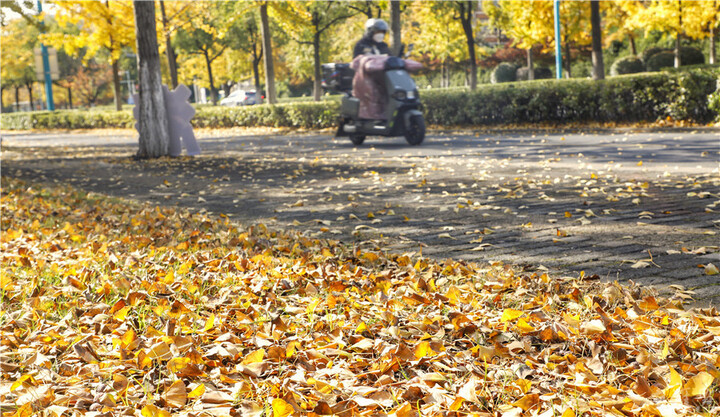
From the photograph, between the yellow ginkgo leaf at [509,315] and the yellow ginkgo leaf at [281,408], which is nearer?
the yellow ginkgo leaf at [281,408]

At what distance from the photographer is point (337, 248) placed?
17.0 ft

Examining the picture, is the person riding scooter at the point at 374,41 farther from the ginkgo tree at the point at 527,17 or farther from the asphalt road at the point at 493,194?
Result: the ginkgo tree at the point at 527,17

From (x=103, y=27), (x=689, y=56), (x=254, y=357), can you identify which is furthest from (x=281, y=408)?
(x=689, y=56)

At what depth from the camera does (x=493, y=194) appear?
7.55 meters

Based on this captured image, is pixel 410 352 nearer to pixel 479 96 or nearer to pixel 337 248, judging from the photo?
pixel 337 248

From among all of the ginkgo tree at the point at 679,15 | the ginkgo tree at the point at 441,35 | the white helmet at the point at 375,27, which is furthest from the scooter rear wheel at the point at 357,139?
the ginkgo tree at the point at 441,35

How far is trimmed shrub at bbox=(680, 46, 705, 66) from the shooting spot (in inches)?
1346

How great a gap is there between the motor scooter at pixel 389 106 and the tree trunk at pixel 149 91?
376 centimetres

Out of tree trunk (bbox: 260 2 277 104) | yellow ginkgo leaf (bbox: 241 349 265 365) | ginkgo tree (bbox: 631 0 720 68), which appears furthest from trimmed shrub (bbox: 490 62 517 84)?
yellow ginkgo leaf (bbox: 241 349 265 365)

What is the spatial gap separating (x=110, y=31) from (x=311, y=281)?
Result: 25161mm

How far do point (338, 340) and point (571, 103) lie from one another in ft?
49.1

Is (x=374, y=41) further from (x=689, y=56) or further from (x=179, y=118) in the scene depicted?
(x=689, y=56)

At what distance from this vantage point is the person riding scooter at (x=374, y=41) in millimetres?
14531

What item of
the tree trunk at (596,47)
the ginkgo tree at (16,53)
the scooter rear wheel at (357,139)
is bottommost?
the scooter rear wheel at (357,139)
